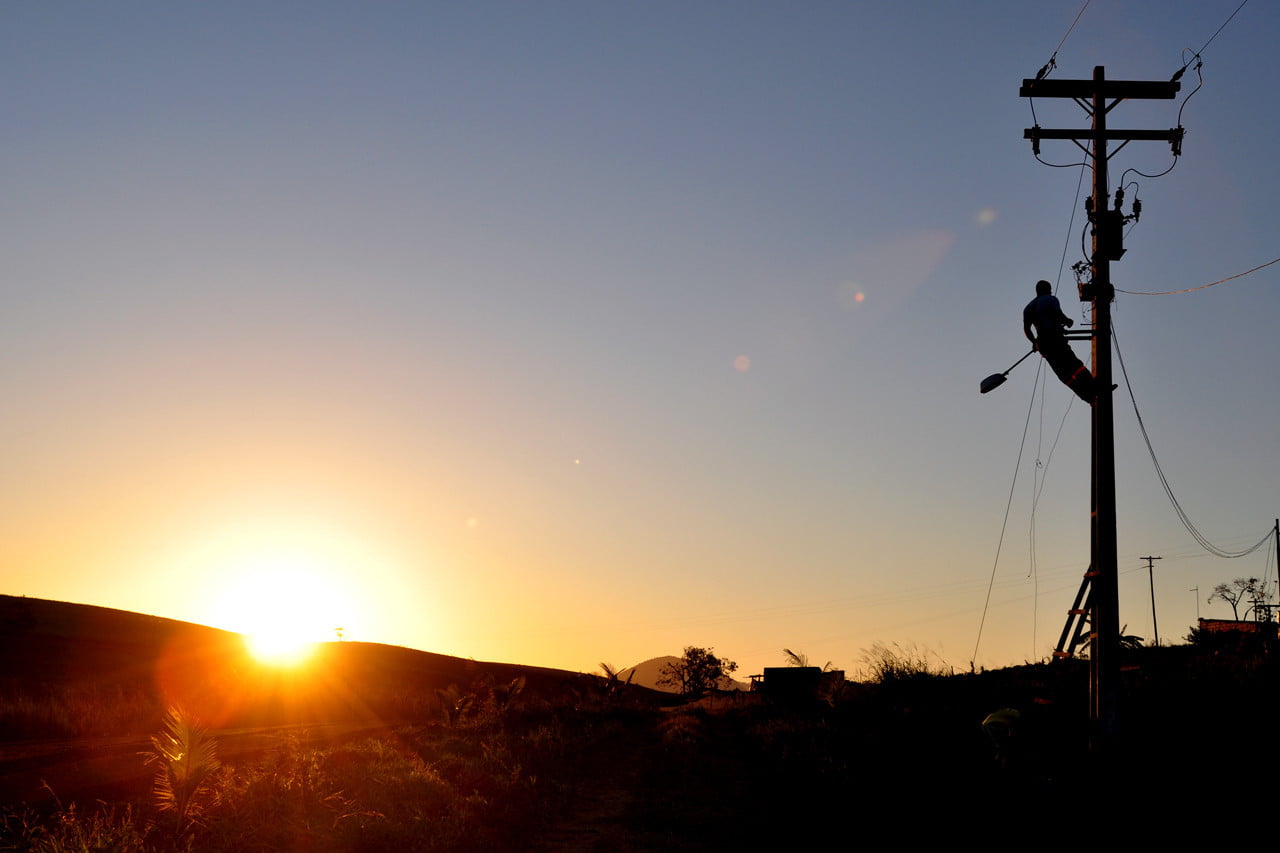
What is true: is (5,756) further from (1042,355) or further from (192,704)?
(1042,355)

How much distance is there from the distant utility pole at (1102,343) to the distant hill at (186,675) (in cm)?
2085

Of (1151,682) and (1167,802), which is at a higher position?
(1151,682)

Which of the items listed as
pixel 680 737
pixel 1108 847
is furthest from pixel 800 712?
pixel 1108 847

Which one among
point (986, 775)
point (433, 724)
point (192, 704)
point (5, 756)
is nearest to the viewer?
point (986, 775)

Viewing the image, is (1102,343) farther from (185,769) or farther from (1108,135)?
(185,769)

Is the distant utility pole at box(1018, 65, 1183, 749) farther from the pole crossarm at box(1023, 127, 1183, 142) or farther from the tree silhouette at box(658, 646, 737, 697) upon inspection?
the tree silhouette at box(658, 646, 737, 697)

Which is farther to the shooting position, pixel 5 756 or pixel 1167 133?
pixel 5 756

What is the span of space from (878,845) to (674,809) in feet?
12.0

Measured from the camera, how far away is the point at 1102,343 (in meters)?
14.2

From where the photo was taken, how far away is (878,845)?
11.1m

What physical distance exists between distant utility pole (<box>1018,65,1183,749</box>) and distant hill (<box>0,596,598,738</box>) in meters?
20.8

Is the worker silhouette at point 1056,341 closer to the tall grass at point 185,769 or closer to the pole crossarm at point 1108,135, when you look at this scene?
the pole crossarm at point 1108,135

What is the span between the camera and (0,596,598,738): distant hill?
2890cm

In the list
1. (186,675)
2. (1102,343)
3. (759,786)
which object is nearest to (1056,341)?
(1102,343)
